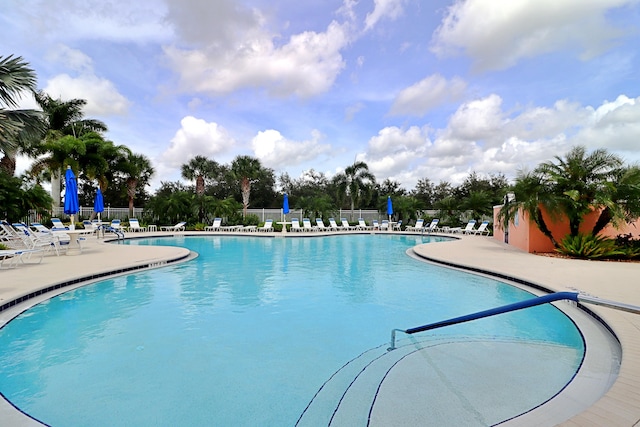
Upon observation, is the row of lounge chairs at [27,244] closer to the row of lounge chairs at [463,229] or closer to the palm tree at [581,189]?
the palm tree at [581,189]

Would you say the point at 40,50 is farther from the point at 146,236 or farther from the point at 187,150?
→ the point at 187,150

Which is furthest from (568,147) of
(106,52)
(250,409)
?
(106,52)

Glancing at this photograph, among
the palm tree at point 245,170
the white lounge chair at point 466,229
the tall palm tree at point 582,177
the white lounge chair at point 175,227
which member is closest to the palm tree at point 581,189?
the tall palm tree at point 582,177

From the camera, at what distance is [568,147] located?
437 inches

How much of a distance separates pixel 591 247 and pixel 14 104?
16.3 metres

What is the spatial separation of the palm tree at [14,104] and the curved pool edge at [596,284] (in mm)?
11795

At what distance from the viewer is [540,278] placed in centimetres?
722

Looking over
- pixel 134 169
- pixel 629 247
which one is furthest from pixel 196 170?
pixel 629 247

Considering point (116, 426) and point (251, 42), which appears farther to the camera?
point (251, 42)

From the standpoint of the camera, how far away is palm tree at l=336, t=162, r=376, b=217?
27.3m

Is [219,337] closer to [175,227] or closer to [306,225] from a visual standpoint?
[175,227]

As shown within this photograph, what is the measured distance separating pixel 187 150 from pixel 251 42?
16.8 m

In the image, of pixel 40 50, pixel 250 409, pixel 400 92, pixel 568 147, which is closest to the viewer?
pixel 250 409

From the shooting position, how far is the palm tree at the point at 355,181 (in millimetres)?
27328
